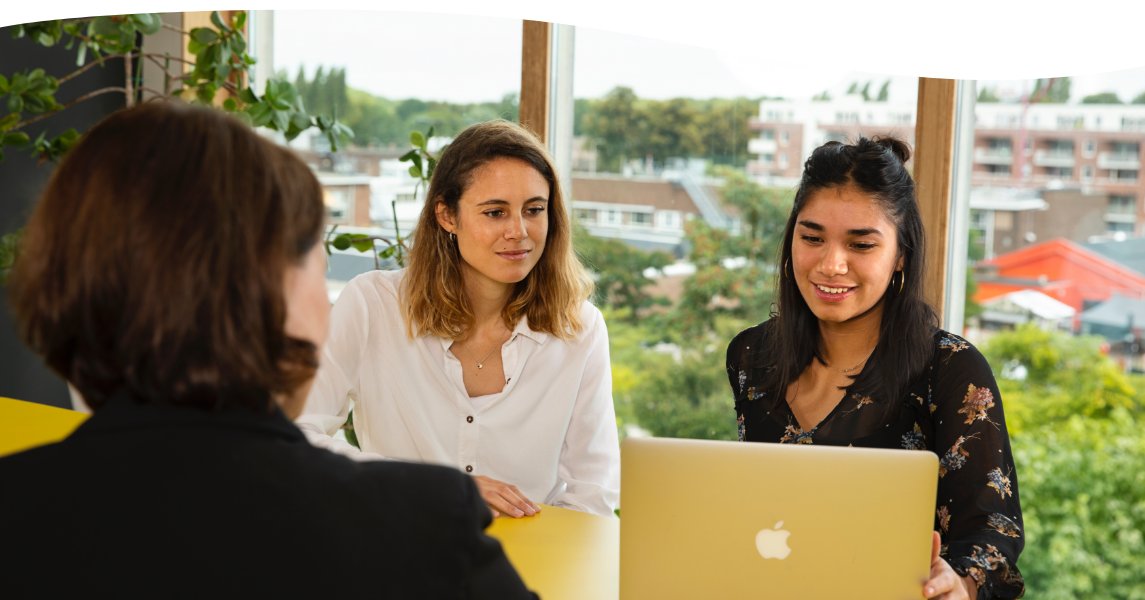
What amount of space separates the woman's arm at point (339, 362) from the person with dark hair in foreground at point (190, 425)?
1.47 m

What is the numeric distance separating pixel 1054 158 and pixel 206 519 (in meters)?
2.56

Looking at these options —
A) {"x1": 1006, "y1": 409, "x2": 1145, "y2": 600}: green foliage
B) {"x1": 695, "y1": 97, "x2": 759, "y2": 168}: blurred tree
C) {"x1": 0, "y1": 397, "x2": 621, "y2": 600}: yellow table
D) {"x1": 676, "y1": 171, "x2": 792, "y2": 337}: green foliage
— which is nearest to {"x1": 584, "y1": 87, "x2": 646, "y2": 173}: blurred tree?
{"x1": 695, "y1": 97, "x2": 759, "y2": 168}: blurred tree

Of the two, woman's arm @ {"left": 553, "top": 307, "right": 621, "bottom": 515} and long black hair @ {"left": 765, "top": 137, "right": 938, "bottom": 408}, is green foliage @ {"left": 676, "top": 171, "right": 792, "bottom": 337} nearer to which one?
woman's arm @ {"left": 553, "top": 307, "right": 621, "bottom": 515}

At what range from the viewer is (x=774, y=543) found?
134 centimetres

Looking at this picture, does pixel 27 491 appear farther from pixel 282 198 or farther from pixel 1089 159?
pixel 1089 159

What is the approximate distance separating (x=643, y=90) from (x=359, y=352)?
1390mm

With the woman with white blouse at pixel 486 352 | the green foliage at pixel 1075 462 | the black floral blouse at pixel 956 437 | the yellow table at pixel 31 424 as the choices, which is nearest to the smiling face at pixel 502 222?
the woman with white blouse at pixel 486 352

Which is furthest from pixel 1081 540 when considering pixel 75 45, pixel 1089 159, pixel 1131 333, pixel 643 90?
pixel 75 45

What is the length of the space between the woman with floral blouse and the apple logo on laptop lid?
2.03ft

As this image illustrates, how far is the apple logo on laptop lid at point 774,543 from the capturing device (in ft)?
4.38

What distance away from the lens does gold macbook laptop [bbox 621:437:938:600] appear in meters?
1.32

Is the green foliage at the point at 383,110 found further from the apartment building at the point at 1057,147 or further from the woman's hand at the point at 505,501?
the woman's hand at the point at 505,501

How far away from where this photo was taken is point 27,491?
851 millimetres

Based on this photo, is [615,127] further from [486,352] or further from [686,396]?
[486,352]
